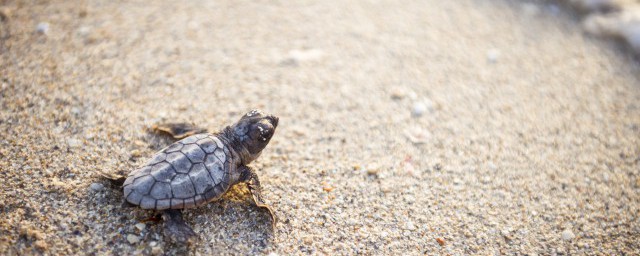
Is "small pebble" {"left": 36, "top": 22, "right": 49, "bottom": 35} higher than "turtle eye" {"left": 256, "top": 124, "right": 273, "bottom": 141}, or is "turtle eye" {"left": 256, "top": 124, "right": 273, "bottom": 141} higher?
"small pebble" {"left": 36, "top": 22, "right": 49, "bottom": 35}

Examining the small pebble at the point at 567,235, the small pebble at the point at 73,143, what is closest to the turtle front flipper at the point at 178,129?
the small pebble at the point at 73,143

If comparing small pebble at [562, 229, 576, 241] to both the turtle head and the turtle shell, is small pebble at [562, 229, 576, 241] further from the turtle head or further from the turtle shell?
the turtle shell

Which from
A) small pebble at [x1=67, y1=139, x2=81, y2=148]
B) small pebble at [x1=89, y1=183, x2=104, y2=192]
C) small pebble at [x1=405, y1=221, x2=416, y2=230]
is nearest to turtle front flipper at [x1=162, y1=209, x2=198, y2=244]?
small pebble at [x1=89, y1=183, x2=104, y2=192]

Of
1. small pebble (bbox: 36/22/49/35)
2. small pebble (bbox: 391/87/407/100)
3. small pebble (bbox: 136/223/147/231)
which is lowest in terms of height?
small pebble (bbox: 391/87/407/100)

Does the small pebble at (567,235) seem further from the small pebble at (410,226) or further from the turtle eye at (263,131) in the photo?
the turtle eye at (263,131)

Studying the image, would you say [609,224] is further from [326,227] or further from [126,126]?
[126,126]

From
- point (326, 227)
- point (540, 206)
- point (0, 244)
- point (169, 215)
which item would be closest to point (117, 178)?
→ point (169, 215)
